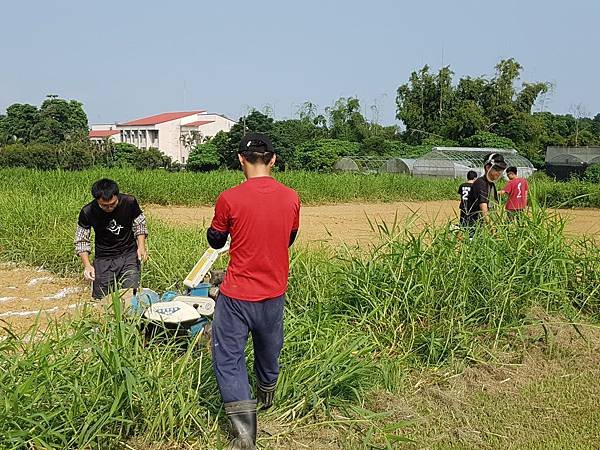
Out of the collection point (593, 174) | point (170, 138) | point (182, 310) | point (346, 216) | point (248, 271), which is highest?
point (170, 138)

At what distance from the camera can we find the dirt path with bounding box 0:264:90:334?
21.4ft

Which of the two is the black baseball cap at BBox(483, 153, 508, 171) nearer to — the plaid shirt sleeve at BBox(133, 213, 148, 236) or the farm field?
the farm field

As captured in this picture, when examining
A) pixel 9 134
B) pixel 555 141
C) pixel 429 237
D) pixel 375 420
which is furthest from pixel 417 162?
pixel 9 134

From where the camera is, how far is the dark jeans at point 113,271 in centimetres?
546

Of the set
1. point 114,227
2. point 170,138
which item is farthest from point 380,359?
point 170,138

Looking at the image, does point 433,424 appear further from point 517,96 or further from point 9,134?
point 9,134

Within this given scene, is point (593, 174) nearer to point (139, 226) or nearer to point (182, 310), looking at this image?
Result: point (139, 226)

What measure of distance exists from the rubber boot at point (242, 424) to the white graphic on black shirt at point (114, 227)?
2.57 metres

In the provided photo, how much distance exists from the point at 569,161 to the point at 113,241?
3504 cm

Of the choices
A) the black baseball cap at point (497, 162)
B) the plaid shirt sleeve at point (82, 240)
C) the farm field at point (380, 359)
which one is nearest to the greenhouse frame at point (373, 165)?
the black baseball cap at point (497, 162)

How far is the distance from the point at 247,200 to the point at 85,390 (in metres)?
1.22

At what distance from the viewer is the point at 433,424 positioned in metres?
3.81

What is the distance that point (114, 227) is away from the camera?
5.39 meters

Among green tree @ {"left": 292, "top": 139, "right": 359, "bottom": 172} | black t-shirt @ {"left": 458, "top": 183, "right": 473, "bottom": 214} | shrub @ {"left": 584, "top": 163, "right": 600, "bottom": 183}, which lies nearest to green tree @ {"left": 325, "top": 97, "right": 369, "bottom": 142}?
green tree @ {"left": 292, "top": 139, "right": 359, "bottom": 172}
